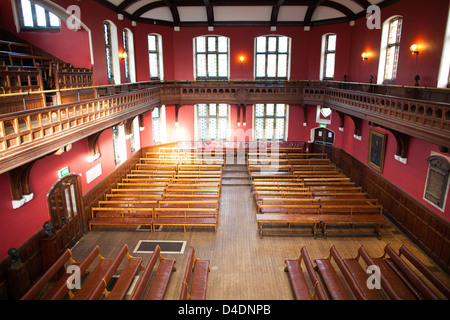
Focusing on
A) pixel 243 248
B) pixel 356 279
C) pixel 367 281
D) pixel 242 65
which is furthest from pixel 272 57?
pixel 367 281

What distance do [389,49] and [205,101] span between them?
9.22 metres

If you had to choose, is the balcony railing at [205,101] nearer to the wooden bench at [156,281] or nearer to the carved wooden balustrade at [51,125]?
the carved wooden balustrade at [51,125]

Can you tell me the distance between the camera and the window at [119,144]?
13445 mm

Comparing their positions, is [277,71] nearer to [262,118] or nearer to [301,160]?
[262,118]

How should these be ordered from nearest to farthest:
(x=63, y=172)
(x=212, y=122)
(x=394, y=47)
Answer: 1. (x=63, y=172)
2. (x=394, y=47)
3. (x=212, y=122)

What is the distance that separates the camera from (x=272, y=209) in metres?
10.4

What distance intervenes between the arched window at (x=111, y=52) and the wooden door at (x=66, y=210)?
19.4ft

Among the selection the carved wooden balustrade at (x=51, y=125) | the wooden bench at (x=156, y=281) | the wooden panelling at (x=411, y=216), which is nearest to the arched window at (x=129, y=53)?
the carved wooden balustrade at (x=51, y=125)

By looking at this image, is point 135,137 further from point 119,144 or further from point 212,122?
point 212,122

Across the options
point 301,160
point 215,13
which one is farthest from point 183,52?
point 301,160

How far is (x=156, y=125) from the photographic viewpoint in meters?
17.9

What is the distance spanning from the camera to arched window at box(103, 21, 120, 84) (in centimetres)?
Answer: 1334

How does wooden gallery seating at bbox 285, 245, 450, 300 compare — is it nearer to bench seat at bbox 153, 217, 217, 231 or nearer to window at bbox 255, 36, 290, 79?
bench seat at bbox 153, 217, 217, 231

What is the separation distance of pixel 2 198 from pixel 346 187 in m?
11.2
